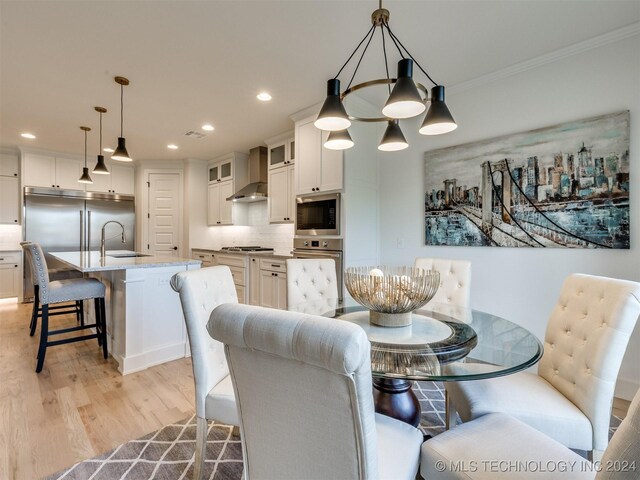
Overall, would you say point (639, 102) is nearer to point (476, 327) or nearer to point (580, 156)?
point (580, 156)

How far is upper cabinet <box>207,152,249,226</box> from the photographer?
5.33 meters

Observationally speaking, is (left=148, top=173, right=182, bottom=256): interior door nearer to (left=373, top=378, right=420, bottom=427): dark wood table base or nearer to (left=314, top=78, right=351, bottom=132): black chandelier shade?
(left=314, top=78, right=351, bottom=132): black chandelier shade

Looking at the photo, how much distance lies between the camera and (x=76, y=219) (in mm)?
5363

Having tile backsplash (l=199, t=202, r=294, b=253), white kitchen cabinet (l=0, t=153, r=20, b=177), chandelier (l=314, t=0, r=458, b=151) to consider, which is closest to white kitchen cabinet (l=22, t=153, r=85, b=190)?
white kitchen cabinet (l=0, t=153, r=20, b=177)

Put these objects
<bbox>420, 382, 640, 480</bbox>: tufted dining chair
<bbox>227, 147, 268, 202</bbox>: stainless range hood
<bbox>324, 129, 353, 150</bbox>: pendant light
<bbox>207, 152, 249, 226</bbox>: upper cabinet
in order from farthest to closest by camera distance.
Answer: <bbox>207, 152, 249, 226</bbox>: upper cabinet
<bbox>227, 147, 268, 202</bbox>: stainless range hood
<bbox>324, 129, 353, 150</bbox>: pendant light
<bbox>420, 382, 640, 480</bbox>: tufted dining chair

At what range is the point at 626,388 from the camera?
85.7 inches

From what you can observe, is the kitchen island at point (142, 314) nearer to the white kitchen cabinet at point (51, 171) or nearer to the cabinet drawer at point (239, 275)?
the cabinet drawer at point (239, 275)

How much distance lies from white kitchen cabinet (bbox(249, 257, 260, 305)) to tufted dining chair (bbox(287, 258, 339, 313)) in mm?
1988

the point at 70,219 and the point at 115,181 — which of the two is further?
the point at 115,181

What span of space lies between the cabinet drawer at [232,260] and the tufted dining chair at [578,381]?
3.48 meters

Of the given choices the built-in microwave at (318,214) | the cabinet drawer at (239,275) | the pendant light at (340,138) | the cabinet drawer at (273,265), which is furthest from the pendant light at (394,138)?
the cabinet drawer at (239,275)

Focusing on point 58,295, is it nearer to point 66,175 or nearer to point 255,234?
point 255,234

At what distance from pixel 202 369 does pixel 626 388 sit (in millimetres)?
2796

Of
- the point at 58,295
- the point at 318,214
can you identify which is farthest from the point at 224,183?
the point at 58,295
